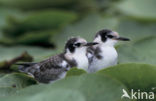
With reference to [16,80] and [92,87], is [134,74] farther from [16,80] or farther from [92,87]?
[16,80]

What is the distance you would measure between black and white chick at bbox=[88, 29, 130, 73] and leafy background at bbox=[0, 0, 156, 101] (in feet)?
0.50

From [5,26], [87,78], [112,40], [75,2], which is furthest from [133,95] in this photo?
[75,2]

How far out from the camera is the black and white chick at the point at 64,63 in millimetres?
3639

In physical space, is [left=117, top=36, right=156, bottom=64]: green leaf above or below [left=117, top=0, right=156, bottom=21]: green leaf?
below

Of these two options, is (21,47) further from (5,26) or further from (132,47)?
(132,47)

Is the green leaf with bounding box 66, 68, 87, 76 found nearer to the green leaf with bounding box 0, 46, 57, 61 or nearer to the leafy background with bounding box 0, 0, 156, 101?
the leafy background with bounding box 0, 0, 156, 101

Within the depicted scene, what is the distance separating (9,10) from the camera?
7164 mm

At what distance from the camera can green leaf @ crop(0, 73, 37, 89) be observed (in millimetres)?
3555

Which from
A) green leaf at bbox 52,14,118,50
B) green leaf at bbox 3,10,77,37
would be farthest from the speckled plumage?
green leaf at bbox 3,10,77,37

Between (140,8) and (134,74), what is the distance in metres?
2.94

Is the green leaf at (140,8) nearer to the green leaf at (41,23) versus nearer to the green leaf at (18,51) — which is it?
the green leaf at (41,23)

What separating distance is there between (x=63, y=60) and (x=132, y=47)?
0.77 m

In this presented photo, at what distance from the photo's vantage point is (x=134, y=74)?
3275 mm

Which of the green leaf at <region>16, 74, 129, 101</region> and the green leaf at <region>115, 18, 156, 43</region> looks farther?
the green leaf at <region>115, 18, 156, 43</region>
